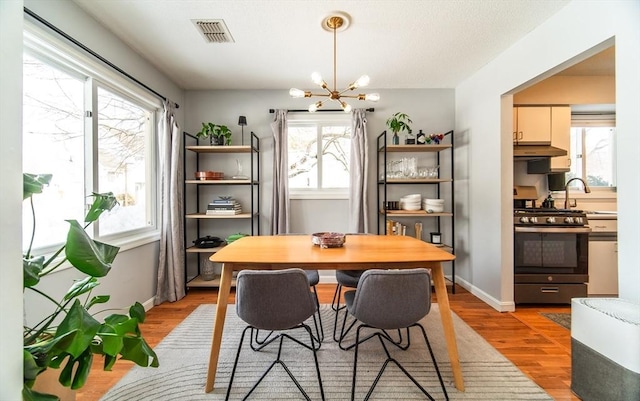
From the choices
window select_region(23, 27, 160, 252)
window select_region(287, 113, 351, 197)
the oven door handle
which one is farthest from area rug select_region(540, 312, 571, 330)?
window select_region(23, 27, 160, 252)

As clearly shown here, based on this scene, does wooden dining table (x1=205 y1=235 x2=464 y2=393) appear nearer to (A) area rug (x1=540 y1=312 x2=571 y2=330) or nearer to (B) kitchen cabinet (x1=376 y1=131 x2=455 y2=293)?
(A) area rug (x1=540 y1=312 x2=571 y2=330)

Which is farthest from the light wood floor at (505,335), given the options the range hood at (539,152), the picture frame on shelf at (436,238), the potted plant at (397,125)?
the potted plant at (397,125)

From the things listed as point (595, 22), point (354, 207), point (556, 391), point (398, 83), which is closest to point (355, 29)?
point (398, 83)

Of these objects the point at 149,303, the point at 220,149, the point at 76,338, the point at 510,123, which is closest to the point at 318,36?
the point at 220,149

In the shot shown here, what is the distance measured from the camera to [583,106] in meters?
3.18

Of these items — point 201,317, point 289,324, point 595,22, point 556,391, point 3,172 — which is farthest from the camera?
point 201,317

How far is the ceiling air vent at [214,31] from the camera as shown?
2121mm

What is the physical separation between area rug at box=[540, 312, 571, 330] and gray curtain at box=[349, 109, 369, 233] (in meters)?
1.94

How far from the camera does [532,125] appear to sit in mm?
2965

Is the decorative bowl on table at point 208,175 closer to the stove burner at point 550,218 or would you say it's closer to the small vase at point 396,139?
the small vase at point 396,139

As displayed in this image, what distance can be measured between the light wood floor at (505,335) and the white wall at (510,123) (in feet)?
0.79

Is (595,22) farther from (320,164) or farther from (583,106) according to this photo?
(320,164)

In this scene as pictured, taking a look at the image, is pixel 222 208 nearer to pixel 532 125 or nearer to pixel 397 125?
pixel 397 125

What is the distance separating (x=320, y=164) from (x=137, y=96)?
2.14 m
